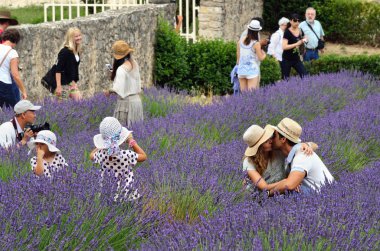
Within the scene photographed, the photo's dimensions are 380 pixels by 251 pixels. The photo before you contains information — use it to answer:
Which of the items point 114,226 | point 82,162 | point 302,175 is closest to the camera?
point 114,226

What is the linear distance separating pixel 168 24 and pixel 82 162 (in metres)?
7.46

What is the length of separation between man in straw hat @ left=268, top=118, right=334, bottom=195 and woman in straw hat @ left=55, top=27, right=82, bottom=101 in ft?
12.9

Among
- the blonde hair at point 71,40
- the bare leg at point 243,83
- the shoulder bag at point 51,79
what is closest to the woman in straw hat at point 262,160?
the blonde hair at point 71,40

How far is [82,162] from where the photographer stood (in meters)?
6.30

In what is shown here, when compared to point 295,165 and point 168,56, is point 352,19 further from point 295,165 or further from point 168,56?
point 295,165

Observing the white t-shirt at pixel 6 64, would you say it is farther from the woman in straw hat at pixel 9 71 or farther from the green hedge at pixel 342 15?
the green hedge at pixel 342 15

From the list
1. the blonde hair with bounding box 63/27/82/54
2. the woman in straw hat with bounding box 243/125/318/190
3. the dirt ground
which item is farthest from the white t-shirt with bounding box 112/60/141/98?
the dirt ground

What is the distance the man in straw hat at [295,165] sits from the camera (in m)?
5.91

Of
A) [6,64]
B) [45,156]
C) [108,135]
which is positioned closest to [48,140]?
[45,156]

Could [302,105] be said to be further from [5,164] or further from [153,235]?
[153,235]

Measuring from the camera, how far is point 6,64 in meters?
8.91

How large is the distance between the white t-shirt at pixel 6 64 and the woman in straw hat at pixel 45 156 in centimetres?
282

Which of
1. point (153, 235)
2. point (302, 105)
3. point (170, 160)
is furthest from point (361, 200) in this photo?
point (302, 105)

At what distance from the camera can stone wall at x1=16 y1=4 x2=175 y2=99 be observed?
408 inches
